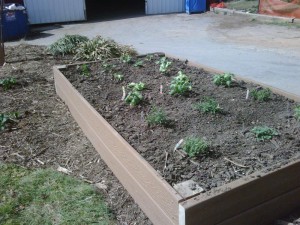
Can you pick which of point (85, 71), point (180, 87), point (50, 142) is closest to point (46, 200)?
point (50, 142)

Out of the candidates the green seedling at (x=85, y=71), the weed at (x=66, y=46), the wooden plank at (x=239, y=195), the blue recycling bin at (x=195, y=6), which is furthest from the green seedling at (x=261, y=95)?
the blue recycling bin at (x=195, y=6)

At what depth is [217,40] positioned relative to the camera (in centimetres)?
989

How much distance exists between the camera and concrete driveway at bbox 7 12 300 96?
679 cm

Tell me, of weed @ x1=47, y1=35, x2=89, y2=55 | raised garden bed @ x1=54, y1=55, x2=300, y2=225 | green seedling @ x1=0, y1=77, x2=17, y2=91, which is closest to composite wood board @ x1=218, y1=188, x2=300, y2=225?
raised garden bed @ x1=54, y1=55, x2=300, y2=225

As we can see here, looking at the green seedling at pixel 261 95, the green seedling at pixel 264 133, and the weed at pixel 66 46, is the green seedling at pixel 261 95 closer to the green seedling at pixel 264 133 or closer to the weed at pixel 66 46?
the green seedling at pixel 264 133

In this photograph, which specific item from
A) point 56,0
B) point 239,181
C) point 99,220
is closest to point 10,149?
point 99,220

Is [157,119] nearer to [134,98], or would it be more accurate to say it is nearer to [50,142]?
[134,98]

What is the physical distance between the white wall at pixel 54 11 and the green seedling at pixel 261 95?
1149 cm

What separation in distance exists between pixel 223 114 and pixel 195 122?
353 millimetres

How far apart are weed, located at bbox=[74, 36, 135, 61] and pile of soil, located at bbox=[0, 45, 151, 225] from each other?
138cm

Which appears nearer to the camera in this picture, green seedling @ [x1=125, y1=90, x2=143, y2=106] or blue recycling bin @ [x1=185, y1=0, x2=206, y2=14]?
green seedling @ [x1=125, y1=90, x2=143, y2=106]

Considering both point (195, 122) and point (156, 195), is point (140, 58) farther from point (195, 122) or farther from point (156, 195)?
point (156, 195)

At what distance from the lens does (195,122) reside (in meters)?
3.58

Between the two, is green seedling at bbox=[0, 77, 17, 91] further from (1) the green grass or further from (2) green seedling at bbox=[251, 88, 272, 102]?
(2) green seedling at bbox=[251, 88, 272, 102]
